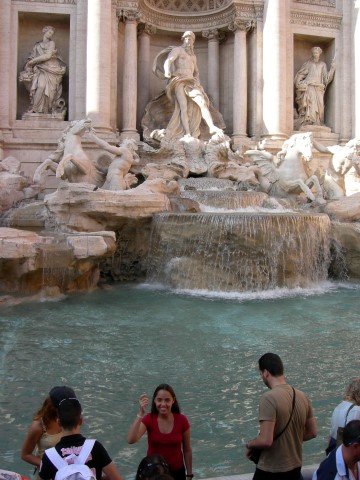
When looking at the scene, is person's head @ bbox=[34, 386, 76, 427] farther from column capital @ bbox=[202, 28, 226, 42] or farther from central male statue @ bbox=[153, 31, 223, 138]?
column capital @ bbox=[202, 28, 226, 42]

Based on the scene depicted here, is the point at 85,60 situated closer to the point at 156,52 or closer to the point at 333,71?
the point at 156,52

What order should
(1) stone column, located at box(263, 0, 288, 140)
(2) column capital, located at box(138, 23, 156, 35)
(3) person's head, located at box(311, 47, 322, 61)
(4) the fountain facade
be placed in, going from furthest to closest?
1. (3) person's head, located at box(311, 47, 322, 61)
2. (2) column capital, located at box(138, 23, 156, 35)
3. (1) stone column, located at box(263, 0, 288, 140)
4. (4) the fountain facade

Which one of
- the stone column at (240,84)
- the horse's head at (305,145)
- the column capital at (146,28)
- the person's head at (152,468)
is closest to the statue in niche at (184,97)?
the stone column at (240,84)

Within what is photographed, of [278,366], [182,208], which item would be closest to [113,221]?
[182,208]

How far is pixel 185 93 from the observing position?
15.5m

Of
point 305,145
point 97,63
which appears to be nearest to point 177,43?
point 97,63

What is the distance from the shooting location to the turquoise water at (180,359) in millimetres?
4035

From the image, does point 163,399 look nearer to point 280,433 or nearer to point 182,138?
point 280,433

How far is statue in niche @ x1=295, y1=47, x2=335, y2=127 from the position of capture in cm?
1709

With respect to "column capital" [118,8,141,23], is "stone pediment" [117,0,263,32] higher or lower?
higher

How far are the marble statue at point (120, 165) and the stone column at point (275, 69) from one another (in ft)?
16.4

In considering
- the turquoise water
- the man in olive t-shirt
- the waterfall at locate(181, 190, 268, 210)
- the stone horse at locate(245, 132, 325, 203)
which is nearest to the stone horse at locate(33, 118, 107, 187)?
the waterfall at locate(181, 190, 268, 210)

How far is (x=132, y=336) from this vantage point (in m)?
6.64

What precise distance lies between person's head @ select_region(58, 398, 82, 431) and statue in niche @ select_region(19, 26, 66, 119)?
13568 millimetres
